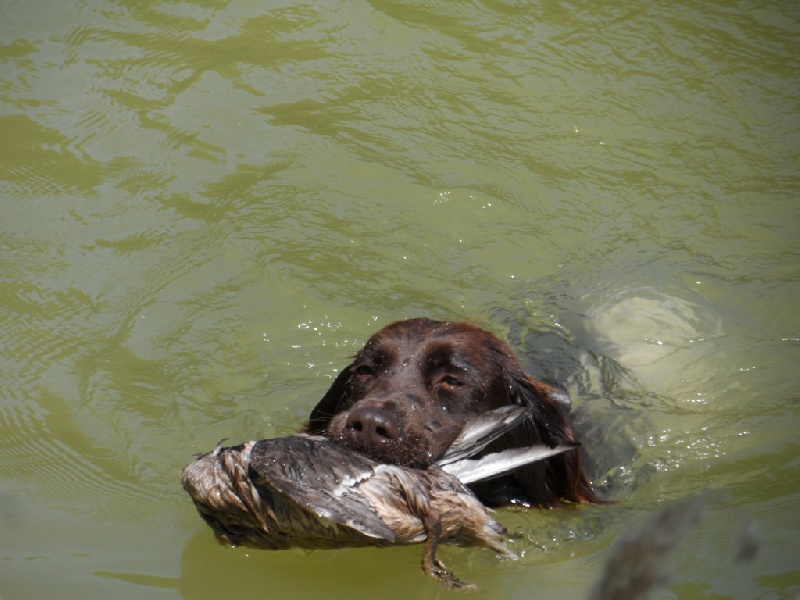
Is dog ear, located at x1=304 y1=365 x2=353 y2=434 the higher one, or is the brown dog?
the brown dog

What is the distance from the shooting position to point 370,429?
3.74m

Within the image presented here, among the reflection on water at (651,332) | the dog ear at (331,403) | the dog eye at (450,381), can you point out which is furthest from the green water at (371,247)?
the dog eye at (450,381)

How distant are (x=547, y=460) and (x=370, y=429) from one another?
974 millimetres

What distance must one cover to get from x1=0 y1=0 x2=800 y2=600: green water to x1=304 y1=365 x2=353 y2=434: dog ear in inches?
15.7

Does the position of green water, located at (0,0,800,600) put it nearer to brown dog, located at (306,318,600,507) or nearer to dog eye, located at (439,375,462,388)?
brown dog, located at (306,318,600,507)

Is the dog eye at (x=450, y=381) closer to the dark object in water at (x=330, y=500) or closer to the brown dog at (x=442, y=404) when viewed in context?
the brown dog at (x=442, y=404)

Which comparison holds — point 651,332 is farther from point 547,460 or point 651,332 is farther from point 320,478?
point 320,478

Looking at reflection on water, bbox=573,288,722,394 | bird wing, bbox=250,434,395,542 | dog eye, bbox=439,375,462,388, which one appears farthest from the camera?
reflection on water, bbox=573,288,722,394

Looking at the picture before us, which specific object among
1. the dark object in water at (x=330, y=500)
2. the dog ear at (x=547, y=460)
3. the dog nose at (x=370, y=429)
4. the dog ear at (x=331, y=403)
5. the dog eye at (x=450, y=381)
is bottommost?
the dog ear at (x=331, y=403)

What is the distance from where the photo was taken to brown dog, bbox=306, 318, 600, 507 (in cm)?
380

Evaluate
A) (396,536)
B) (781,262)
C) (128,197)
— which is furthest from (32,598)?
(781,262)

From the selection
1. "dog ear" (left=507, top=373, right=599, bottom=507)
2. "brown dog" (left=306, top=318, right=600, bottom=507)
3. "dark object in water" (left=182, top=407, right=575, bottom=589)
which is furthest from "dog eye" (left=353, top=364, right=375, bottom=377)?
"dark object in water" (left=182, top=407, right=575, bottom=589)

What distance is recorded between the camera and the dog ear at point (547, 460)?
4.23 m

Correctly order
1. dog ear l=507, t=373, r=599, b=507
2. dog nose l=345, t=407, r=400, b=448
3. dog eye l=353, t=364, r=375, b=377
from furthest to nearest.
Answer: dog eye l=353, t=364, r=375, b=377 → dog ear l=507, t=373, r=599, b=507 → dog nose l=345, t=407, r=400, b=448
